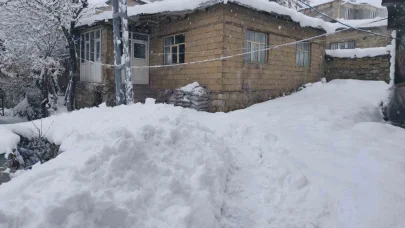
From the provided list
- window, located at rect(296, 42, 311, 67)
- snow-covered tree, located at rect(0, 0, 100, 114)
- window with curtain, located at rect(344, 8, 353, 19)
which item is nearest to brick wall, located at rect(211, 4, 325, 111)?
window, located at rect(296, 42, 311, 67)

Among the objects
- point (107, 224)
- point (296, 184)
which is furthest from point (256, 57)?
point (107, 224)

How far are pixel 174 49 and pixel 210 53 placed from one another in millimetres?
2417

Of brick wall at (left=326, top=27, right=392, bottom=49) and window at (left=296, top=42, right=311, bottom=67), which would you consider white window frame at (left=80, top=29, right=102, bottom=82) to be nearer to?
window at (left=296, top=42, right=311, bottom=67)

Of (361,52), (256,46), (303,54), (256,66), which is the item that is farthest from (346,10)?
(256,66)

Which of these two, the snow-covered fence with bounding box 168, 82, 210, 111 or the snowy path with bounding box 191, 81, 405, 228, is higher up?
the snow-covered fence with bounding box 168, 82, 210, 111

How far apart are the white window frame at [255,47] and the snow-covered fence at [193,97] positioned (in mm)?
2014

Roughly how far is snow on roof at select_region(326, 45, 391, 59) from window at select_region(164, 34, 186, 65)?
307 inches

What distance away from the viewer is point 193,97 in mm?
10195

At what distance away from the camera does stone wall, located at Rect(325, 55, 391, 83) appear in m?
13.9

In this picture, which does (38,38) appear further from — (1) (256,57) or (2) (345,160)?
(2) (345,160)

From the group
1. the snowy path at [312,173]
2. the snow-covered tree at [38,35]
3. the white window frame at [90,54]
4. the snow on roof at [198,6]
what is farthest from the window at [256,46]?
the snow-covered tree at [38,35]

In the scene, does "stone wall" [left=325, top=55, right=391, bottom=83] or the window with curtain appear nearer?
"stone wall" [left=325, top=55, right=391, bottom=83]

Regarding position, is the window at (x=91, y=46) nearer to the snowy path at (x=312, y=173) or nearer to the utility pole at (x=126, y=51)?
the utility pole at (x=126, y=51)

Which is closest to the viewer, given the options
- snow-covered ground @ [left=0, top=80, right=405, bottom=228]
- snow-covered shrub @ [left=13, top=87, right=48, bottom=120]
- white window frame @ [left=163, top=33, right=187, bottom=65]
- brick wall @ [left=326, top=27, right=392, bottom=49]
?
snow-covered ground @ [left=0, top=80, right=405, bottom=228]
